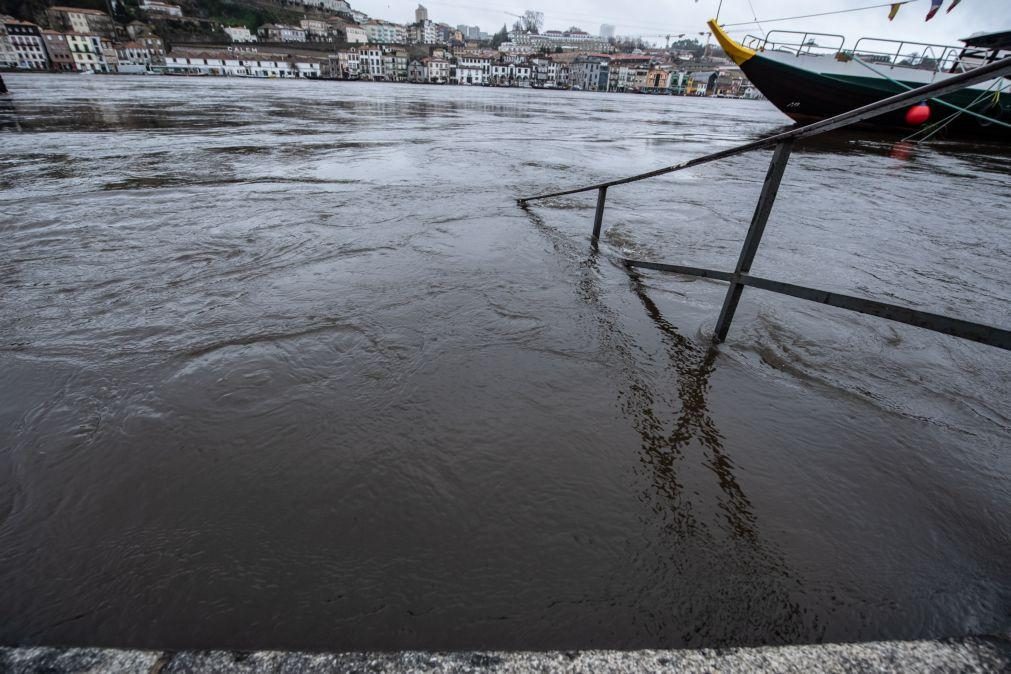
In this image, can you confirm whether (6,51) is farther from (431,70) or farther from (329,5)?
(329,5)

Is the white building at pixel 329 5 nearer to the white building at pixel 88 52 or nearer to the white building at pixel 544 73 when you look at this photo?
the white building at pixel 88 52

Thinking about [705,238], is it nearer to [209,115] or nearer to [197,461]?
[197,461]

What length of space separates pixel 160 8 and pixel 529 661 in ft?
622

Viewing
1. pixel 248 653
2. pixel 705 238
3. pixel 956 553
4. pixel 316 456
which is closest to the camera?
pixel 248 653

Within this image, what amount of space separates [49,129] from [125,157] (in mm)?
6346

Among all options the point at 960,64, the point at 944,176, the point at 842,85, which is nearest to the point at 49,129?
the point at 944,176

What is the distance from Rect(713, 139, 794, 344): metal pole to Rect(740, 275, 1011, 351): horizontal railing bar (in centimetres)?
29

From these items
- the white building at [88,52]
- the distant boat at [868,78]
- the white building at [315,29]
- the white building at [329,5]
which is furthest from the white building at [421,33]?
the distant boat at [868,78]

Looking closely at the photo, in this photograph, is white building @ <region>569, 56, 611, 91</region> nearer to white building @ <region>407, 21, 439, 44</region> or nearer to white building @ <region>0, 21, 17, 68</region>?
white building @ <region>407, 21, 439, 44</region>

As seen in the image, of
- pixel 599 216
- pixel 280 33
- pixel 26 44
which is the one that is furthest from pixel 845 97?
pixel 280 33

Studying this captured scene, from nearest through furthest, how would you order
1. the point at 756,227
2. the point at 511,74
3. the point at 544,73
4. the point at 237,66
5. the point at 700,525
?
the point at 700,525 < the point at 756,227 < the point at 237,66 < the point at 511,74 < the point at 544,73

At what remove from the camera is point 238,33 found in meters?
134

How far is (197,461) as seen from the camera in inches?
80.2

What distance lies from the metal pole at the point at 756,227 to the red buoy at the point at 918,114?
22.9m
